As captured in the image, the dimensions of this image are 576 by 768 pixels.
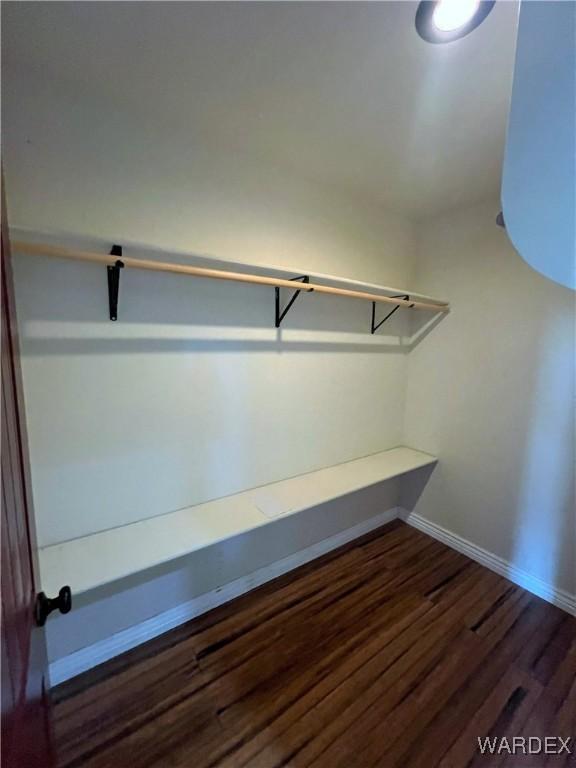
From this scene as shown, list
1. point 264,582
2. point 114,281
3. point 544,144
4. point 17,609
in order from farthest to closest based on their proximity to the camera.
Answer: point 264,582 < point 114,281 < point 544,144 < point 17,609

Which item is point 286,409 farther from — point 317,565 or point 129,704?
point 129,704

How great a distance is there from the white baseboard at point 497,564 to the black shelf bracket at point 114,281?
2567 mm

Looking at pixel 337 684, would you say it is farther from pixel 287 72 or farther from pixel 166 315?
pixel 287 72

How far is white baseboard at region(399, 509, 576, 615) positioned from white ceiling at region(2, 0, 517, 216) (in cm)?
235

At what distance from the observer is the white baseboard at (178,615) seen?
1.55 meters

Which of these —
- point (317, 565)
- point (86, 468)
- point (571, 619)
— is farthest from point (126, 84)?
point (571, 619)

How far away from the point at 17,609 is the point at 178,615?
4.79ft

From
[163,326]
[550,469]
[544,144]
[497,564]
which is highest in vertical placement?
[544,144]

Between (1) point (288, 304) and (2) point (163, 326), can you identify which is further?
(1) point (288, 304)

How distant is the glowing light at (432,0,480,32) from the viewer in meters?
0.93

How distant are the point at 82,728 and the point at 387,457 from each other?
2.08 m

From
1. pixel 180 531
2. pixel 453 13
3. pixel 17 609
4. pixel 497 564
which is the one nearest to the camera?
pixel 17 609

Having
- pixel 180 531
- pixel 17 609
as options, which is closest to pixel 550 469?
pixel 180 531

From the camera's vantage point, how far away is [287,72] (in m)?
1.20
